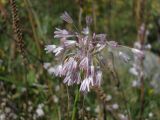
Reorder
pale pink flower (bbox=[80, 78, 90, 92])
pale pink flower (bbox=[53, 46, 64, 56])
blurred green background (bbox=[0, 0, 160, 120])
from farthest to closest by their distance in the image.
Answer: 1. blurred green background (bbox=[0, 0, 160, 120])
2. pale pink flower (bbox=[53, 46, 64, 56])
3. pale pink flower (bbox=[80, 78, 90, 92])

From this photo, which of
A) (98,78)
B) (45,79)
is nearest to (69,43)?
(98,78)

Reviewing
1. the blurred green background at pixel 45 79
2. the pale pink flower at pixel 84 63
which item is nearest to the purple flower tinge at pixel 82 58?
the pale pink flower at pixel 84 63

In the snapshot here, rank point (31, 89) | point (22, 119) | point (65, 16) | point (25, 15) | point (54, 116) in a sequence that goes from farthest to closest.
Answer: point (25, 15) → point (31, 89) → point (54, 116) → point (22, 119) → point (65, 16)

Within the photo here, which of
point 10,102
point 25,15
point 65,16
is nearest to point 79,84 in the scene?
point 65,16

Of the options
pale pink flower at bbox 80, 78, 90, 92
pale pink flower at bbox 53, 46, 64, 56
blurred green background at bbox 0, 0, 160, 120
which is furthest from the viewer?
blurred green background at bbox 0, 0, 160, 120

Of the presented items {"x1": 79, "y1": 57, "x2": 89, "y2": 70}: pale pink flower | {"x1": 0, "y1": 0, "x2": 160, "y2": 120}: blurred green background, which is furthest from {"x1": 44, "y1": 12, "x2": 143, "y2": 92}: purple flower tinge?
{"x1": 0, "y1": 0, "x2": 160, "y2": 120}: blurred green background

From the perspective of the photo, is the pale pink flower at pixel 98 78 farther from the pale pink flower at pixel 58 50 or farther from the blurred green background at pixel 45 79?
the blurred green background at pixel 45 79

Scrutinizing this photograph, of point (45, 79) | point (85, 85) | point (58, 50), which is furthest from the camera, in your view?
point (45, 79)

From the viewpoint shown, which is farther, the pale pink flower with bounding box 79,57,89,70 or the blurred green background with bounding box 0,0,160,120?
the blurred green background with bounding box 0,0,160,120

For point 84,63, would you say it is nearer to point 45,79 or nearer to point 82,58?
point 82,58

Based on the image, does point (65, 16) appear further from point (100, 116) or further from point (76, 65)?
point (100, 116)

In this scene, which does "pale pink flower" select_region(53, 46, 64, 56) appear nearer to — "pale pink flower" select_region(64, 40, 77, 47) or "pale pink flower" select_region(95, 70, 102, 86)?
"pale pink flower" select_region(64, 40, 77, 47)
